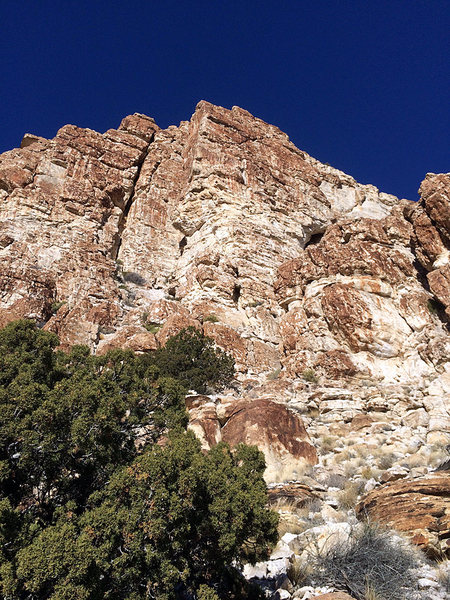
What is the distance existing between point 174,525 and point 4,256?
24.8 meters

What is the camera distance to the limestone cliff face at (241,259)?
20359 mm

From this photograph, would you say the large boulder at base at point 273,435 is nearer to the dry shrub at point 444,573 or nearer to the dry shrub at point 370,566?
the dry shrub at point 370,566

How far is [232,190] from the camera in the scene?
1382 inches

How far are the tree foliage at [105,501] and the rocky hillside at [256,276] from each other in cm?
360

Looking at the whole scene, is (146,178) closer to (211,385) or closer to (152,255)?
(152,255)

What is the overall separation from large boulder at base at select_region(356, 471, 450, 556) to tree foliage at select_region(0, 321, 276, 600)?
253cm

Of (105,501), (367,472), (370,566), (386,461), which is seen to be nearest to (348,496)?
(367,472)

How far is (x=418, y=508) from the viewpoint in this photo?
328 inches

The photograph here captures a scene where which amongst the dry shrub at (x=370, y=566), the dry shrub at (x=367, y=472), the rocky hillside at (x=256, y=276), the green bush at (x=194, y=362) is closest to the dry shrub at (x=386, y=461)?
the rocky hillside at (x=256, y=276)

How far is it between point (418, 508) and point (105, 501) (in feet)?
18.2

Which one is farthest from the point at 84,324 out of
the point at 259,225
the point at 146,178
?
the point at 146,178

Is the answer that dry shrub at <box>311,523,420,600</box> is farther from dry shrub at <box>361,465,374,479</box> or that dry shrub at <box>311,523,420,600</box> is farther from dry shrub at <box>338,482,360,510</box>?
dry shrub at <box>361,465,374,479</box>

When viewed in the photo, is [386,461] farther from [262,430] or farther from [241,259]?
[241,259]

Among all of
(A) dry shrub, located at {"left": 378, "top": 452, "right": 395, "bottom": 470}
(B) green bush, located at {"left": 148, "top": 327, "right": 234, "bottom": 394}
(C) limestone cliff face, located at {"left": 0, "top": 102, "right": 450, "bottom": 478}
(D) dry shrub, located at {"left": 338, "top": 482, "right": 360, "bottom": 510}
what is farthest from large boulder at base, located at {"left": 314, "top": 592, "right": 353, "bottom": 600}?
(B) green bush, located at {"left": 148, "top": 327, "right": 234, "bottom": 394}
